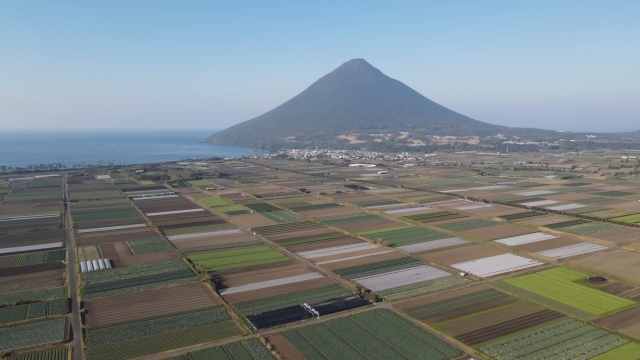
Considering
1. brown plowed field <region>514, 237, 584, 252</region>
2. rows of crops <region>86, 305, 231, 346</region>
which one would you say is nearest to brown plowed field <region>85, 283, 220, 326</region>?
rows of crops <region>86, 305, 231, 346</region>

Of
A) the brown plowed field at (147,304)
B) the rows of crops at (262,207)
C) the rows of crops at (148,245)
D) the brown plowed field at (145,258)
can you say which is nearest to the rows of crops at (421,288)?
the brown plowed field at (147,304)

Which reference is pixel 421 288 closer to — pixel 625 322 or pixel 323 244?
pixel 625 322

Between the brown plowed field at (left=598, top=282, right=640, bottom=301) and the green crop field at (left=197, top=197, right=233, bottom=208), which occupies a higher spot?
the green crop field at (left=197, top=197, right=233, bottom=208)

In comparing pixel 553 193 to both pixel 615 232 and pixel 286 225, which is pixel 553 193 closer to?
pixel 615 232

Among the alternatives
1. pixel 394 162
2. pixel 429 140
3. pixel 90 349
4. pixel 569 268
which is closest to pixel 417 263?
pixel 569 268

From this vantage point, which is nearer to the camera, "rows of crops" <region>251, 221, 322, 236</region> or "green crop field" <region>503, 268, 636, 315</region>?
"green crop field" <region>503, 268, 636, 315</region>

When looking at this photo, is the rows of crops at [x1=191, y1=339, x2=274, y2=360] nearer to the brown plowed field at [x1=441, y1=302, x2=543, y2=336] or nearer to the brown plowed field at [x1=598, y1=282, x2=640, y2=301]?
the brown plowed field at [x1=441, y1=302, x2=543, y2=336]


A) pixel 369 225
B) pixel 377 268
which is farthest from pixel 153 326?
pixel 369 225
